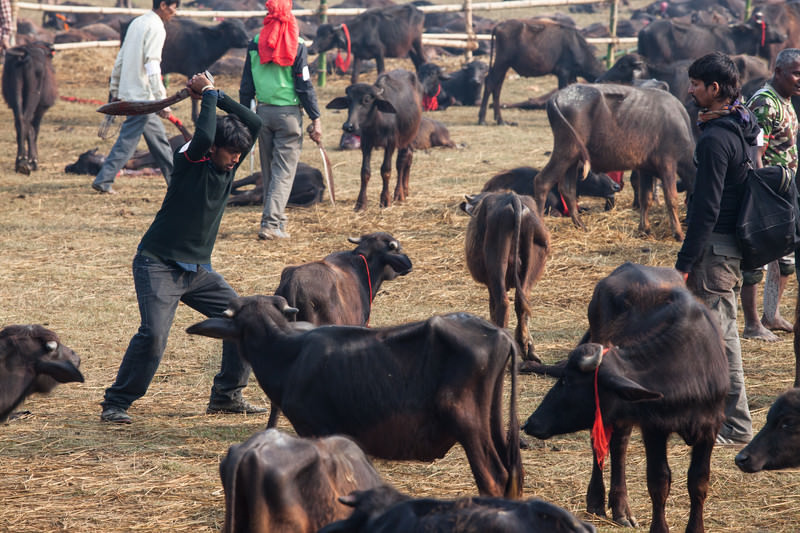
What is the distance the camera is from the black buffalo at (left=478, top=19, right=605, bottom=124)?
1991cm

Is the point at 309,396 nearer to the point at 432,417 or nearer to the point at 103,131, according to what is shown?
the point at 432,417

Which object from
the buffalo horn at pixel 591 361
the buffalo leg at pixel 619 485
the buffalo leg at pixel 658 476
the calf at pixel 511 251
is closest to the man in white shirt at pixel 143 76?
the calf at pixel 511 251

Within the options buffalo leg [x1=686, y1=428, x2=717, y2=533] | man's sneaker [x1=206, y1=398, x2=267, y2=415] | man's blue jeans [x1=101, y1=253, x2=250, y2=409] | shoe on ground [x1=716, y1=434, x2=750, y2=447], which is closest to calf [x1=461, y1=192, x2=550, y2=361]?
shoe on ground [x1=716, y1=434, x2=750, y2=447]

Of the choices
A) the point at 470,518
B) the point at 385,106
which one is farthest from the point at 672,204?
the point at 470,518

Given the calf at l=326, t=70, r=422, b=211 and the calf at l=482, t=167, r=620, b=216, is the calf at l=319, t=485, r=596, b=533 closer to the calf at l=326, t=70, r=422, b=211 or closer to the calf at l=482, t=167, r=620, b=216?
the calf at l=482, t=167, r=620, b=216

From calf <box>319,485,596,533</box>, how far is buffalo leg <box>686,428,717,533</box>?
6.24 ft

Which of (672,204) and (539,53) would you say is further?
(539,53)

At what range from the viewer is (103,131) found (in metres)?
12.4

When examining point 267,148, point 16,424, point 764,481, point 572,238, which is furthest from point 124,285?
point 764,481

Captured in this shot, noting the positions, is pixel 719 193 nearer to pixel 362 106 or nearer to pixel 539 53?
pixel 362 106

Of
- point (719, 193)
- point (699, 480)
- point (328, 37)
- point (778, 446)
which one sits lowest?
point (699, 480)

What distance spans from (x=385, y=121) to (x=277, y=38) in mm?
2578

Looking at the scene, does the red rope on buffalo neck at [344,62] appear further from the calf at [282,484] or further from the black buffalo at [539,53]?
the calf at [282,484]

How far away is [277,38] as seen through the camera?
10859 mm
